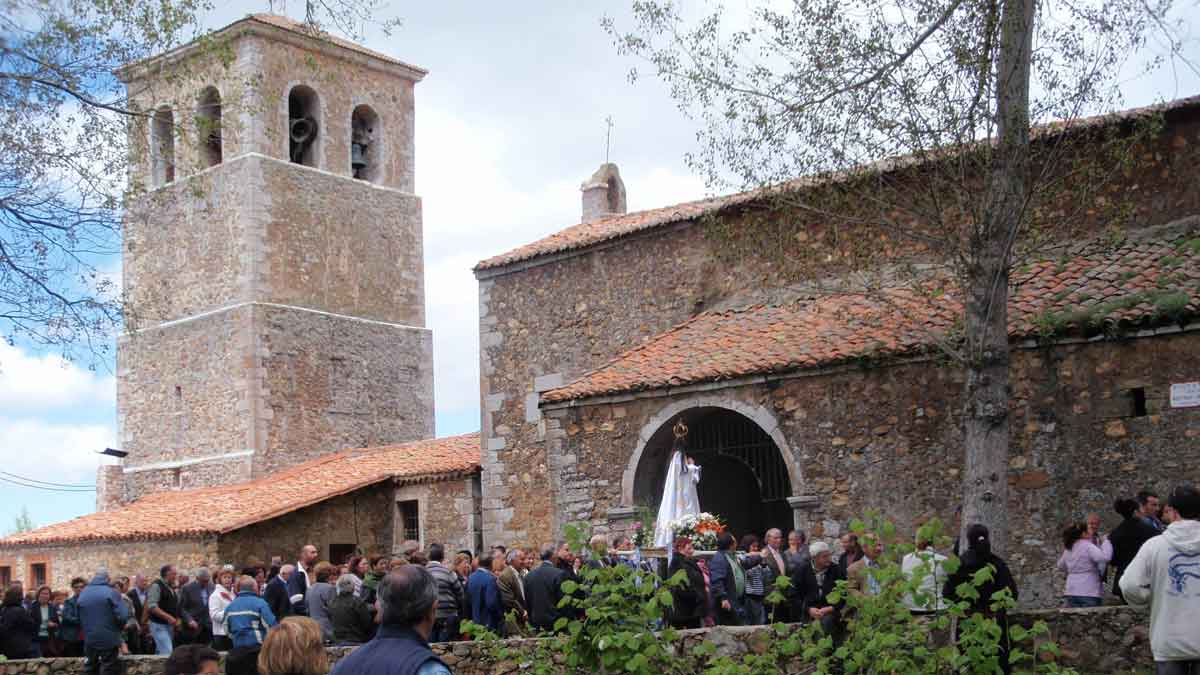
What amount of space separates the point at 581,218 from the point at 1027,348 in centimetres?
1063

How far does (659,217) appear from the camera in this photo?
19469 mm

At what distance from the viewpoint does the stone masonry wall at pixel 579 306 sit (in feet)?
56.9

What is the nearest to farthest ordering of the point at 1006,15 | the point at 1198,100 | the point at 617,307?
the point at 1006,15
the point at 1198,100
the point at 617,307

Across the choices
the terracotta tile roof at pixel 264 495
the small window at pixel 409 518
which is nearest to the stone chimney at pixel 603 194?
the terracotta tile roof at pixel 264 495

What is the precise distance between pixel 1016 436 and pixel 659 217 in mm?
6925

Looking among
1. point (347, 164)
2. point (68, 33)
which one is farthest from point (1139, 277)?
point (347, 164)

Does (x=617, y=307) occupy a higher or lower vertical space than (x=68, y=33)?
lower

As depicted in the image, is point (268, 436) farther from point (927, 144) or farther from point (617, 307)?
point (927, 144)

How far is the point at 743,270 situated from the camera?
18.5 metres

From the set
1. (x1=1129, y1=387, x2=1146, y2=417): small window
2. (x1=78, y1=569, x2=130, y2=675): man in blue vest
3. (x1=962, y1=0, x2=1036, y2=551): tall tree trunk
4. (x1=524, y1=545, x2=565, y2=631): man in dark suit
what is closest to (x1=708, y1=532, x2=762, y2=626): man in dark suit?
(x1=524, y1=545, x2=565, y2=631): man in dark suit

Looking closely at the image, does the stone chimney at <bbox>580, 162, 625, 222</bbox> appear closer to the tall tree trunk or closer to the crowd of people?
the crowd of people

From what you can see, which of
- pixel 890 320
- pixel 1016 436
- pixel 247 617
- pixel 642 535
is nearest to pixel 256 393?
pixel 642 535

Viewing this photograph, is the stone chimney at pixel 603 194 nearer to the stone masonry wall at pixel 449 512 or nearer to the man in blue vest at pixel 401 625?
the stone masonry wall at pixel 449 512

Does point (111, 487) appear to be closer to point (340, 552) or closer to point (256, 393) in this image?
point (256, 393)
